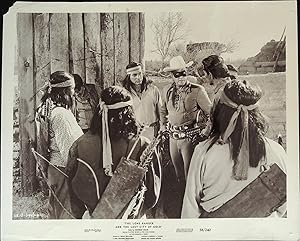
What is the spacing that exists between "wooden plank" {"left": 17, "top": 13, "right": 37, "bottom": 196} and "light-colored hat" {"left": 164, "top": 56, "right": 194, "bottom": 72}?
140mm

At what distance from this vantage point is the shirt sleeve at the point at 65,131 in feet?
1.45

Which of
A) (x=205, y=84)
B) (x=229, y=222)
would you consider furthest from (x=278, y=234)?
(x=205, y=84)

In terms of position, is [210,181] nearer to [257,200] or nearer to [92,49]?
[257,200]

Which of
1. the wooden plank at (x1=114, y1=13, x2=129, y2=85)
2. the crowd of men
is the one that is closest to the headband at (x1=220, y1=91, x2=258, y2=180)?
the crowd of men

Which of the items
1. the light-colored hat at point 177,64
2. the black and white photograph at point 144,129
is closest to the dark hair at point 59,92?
the black and white photograph at point 144,129

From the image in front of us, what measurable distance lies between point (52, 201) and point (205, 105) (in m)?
0.18

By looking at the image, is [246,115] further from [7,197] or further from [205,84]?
[7,197]

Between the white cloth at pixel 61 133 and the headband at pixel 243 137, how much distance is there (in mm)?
148

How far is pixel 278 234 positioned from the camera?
1.45 feet

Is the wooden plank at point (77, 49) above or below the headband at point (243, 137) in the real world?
above

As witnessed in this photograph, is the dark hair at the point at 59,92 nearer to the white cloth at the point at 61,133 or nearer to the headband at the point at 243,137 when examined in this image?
the white cloth at the point at 61,133

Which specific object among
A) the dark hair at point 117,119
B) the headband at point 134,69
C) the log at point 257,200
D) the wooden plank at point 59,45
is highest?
the wooden plank at point 59,45

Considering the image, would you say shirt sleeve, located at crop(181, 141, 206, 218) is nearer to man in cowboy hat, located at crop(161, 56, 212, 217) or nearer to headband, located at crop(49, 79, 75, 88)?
man in cowboy hat, located at crop(161, 56, 212, 217)

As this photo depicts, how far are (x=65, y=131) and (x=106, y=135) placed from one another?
42 mm
